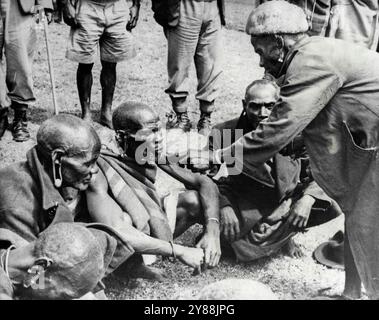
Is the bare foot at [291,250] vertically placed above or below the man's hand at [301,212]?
below

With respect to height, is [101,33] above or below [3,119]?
above

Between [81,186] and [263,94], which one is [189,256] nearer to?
[81,186]

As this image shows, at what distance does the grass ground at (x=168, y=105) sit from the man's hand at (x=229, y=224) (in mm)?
269

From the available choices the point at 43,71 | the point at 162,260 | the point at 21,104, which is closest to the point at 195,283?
the point at 162,260

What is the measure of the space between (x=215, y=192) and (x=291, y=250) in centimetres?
86

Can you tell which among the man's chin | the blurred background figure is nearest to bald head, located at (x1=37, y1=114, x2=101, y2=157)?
the man's chin

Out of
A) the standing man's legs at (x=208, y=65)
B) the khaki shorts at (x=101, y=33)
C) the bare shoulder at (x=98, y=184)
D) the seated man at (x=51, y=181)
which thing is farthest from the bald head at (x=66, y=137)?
the standing man's legs at (x=208, y=65)

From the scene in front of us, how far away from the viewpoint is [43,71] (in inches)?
378

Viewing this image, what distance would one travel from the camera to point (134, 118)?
476cm

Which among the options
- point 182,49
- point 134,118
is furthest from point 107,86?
point 134,118

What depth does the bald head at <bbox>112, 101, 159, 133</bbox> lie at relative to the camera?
15.6 ft

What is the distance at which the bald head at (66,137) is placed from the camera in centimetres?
394

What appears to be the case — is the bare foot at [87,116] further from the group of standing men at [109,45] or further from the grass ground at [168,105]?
the grass ground at [168,105]

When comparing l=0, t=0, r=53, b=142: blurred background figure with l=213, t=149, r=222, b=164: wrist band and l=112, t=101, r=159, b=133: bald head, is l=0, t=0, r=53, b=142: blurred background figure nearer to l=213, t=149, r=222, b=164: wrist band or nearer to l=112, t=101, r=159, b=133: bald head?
l=112, t=101, r=159, b=133: bald head
